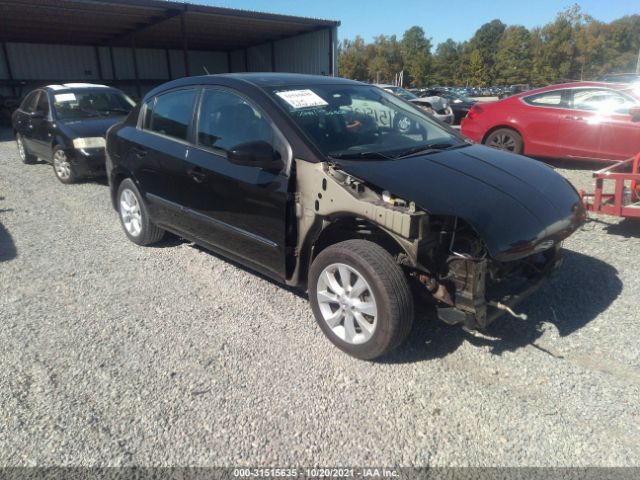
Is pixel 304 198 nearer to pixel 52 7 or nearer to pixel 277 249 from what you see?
pixel 277 249

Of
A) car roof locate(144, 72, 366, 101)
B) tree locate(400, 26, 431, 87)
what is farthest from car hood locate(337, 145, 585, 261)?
tree locate(400, 26, 431, 87)

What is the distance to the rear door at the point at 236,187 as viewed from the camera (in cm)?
323

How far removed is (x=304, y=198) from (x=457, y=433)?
63.9 inches

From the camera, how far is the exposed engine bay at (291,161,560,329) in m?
2.66

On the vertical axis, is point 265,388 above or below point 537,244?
below

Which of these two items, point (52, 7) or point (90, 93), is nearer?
point (90, 93)

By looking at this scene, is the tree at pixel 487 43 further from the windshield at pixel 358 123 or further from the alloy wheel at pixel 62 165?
the windshield at pixel 358 123

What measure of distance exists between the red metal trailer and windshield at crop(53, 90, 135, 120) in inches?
295

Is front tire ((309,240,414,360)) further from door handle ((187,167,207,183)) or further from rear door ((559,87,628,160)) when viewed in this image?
rear door ((559,87,628,160))

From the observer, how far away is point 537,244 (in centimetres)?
277

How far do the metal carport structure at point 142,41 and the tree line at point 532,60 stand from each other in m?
43.5

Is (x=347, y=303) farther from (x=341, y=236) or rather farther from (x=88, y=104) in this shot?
(x=88, y=104)

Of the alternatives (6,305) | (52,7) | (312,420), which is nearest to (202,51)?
(52,7)

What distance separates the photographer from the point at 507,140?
8.27 meters
